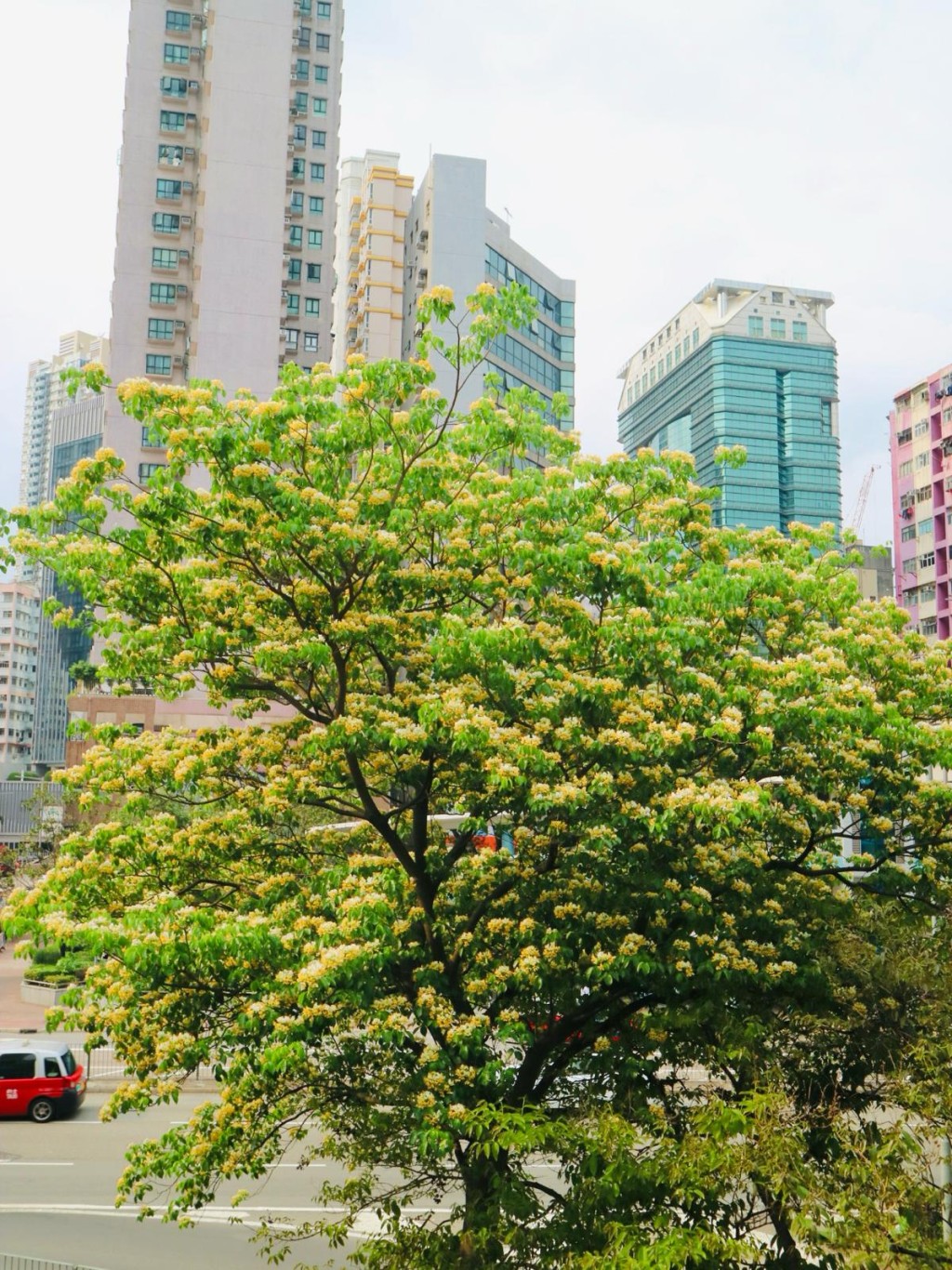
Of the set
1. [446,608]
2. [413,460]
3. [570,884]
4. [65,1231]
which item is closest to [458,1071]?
[570,884]

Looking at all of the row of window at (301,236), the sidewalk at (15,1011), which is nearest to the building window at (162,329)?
the row of window at (301,236)

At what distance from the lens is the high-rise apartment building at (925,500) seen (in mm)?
95188

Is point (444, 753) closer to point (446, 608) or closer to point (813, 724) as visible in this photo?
point (446, 608)

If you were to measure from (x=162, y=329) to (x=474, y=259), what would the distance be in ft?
77.3

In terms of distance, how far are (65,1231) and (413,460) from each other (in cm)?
1516

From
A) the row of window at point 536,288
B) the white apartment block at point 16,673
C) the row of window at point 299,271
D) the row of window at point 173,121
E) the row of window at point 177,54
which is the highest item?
the row of window at point 177,54

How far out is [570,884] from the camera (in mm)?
12336

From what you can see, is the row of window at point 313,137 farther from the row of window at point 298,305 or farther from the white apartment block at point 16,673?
the white apartment block at point 16,673

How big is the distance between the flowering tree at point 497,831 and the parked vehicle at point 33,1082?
58.7 feet

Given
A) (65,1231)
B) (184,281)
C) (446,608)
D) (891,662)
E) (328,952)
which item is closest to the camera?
(328,952)

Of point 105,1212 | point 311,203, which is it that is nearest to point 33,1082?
point 105,1212

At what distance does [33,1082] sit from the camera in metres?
28.5

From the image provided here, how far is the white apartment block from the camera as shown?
7515 inches

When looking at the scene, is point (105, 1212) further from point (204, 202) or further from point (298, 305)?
point (298, 305)
